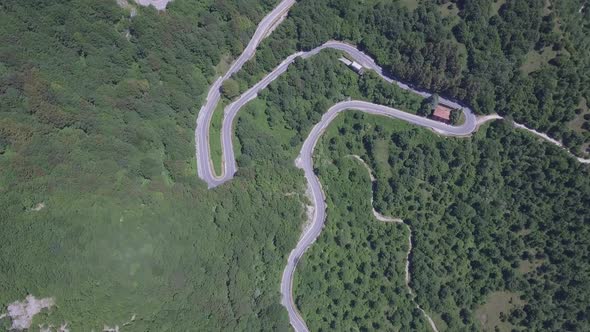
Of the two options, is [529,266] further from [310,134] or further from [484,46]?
[310,134]

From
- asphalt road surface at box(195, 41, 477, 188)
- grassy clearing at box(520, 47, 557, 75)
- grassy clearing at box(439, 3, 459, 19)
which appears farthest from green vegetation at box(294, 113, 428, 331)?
grassy clearing at box(520, 47, 557, 75)

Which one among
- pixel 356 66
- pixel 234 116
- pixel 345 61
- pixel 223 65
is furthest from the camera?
pixel 345 61

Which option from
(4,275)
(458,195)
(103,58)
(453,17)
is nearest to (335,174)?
(458,195)

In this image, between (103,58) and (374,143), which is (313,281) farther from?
(103,58)

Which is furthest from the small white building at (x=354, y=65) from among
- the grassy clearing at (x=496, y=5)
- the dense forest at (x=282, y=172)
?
the grassy clearing at (x=496, y=5)

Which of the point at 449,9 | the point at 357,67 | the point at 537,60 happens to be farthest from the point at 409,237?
the point at 449,9

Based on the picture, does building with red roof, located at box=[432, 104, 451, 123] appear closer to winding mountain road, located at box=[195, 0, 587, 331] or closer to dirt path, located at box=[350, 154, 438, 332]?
winding mountain road, located at box=[195, 0, 587, 331]
